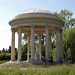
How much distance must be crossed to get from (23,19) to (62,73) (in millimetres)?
24413

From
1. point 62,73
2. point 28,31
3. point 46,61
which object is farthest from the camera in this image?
point 28,31

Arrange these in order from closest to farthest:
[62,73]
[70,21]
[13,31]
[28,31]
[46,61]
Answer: [62,73] → [46,61] → [13,31] → [28,31] → [70,21]

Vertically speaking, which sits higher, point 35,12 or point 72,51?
point 35,12

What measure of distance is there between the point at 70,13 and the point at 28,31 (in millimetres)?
34885

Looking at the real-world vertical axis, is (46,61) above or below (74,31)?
below

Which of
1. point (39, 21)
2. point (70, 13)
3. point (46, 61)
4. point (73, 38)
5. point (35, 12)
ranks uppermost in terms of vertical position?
point (70, 13)

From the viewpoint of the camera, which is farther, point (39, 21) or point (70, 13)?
point (70, 13)

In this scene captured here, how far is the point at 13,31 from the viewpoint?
1911 inches

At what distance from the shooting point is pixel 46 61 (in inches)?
1636

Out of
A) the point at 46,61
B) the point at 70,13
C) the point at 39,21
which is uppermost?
the point at 70,13

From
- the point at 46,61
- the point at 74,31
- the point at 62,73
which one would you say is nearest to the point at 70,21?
the point at 74,31

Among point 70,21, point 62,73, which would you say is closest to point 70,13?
point 70,21

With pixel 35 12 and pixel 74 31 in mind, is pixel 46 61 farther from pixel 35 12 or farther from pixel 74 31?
pixel 74 31

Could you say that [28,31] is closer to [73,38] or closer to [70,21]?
[73,38]
